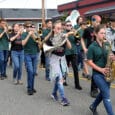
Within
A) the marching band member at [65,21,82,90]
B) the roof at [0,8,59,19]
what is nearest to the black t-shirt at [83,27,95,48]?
the marching band member at [65,21,82,90]

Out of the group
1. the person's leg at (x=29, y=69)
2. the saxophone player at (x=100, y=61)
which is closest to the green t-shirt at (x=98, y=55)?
the saxophone player at (x=100, y=61)

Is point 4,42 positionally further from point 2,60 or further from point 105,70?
point 105,70

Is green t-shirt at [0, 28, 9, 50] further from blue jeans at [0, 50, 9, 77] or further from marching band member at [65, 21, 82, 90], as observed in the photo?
marching band member at [65, 21, 82, 90]

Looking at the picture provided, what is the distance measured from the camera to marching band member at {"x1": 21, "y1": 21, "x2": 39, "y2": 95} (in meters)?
10.0

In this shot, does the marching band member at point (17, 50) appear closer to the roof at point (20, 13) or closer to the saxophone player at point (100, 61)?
the saxophone player at point (100, 61)

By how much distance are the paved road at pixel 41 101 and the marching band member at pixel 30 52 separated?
1.19 ft

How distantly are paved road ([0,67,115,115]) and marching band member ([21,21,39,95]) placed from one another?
36 cm

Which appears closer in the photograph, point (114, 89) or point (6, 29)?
point (114, 89)

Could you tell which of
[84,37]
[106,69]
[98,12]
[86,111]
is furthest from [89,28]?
[98,12]

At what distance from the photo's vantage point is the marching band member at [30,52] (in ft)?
32.9

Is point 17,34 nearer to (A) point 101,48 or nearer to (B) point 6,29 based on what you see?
(B) point 6,29

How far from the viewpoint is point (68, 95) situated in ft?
32.5

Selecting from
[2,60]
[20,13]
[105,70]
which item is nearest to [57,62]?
[105,70]

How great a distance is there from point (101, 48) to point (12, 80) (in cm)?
584
